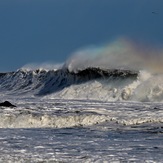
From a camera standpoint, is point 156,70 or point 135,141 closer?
point 135,141

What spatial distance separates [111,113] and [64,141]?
25.0ft

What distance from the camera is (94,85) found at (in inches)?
1476

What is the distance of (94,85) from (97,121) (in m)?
20.0

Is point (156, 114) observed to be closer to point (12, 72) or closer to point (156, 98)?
point (156, 98)

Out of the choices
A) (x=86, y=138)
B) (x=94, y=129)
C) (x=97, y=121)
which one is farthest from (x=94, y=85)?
(x=86, y=138)

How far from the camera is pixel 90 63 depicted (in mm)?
40750

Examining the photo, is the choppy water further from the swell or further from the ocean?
the swell

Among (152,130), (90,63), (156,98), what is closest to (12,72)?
(90,63)

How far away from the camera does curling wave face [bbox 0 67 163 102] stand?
33.0 metres

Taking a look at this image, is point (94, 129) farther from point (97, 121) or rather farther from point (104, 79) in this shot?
point (104, 79)

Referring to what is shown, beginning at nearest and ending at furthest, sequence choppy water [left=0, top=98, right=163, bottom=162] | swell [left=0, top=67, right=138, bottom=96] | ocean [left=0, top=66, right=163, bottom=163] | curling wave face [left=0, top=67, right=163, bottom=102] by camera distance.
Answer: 1. choppy water [left=0, top=98, right=163, bottom=162]
2. ocean [left=0, top=66, right=163, bottom=163]
3. curling wave face [left=0, top=67, right=163, bottom=102]
4. swell [left=0, top=67, right=138, bottom=96]

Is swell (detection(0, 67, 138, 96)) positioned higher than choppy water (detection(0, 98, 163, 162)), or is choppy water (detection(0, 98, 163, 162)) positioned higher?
swell (detection(0, 67, 138, 96))

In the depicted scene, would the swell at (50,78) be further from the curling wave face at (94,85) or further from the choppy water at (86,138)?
the choppy water at (86,138)

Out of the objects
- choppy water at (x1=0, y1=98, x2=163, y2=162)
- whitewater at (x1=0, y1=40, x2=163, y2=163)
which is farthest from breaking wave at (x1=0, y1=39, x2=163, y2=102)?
choppy water at (x1=0, y1=98, x2=163, y2=162)
